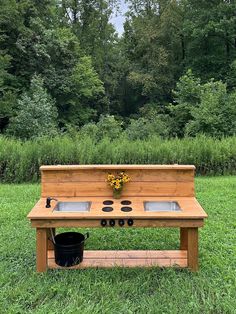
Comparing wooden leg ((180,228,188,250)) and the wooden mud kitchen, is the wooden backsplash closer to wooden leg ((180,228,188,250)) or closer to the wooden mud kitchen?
the wooden mud kitchen

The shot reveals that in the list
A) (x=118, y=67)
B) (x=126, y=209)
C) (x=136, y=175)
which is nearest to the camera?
(x=126, y=209)

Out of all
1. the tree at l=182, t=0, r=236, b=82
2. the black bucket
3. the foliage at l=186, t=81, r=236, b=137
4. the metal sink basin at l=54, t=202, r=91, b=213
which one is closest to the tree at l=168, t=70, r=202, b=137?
the foliage at l=186, t=81, r=236, b=137

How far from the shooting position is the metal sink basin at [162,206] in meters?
2.92

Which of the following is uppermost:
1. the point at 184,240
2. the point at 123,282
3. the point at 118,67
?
the point at 118,67

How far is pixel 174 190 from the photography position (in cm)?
322

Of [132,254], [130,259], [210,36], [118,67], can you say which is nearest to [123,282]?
[130,259]

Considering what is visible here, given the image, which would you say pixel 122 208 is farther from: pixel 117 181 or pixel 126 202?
pixel 117 181


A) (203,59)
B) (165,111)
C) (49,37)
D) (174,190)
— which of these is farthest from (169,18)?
(174,190)

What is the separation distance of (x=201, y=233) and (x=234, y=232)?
359mm

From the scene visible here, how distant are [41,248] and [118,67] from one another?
20.8 meters

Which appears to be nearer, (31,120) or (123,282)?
(123,282)

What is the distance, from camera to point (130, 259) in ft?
9.82

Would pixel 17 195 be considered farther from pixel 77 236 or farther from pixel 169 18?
pixel 169 18

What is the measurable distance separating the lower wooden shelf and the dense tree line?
882cm
